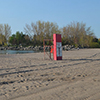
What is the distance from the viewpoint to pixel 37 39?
68.8 metres

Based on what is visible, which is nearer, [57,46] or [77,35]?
[57,46]

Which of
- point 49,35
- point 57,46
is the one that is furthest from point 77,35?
point 57,46

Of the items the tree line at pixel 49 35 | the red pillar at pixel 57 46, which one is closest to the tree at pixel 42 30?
the tree line at pixel 49 35

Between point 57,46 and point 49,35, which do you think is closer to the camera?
point 57,46

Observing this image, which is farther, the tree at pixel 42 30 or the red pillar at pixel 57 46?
the tree at pixel 42 30

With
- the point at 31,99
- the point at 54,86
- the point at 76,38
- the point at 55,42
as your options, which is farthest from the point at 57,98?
the point at 76,38

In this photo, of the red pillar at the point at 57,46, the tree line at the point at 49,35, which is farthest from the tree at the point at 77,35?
the red pillar at the point at 57,46

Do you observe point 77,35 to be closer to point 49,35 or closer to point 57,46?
point 49,35

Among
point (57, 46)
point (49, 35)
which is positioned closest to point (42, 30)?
point (49, 35)

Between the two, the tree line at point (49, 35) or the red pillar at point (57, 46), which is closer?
the red pillar at point (57, 46)

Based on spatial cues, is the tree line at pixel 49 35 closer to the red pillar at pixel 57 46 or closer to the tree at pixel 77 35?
the tree at pixel 77 35

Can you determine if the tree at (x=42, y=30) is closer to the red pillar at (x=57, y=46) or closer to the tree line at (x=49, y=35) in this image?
the tree line at (x=49, y=35)

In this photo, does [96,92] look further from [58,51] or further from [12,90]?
[58,51]

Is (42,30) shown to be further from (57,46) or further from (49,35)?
(57,46)
